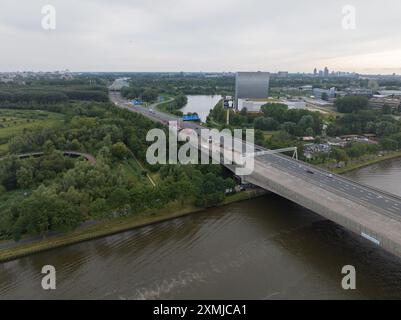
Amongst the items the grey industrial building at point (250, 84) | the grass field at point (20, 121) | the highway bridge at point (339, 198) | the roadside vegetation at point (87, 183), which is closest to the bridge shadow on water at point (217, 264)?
the roadside vegetation at point (87, 183)

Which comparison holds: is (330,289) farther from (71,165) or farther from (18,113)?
(18,113)

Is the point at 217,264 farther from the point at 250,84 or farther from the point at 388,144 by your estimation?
the point at 250,84

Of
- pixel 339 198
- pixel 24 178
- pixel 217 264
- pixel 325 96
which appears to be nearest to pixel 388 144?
pixel 339 198

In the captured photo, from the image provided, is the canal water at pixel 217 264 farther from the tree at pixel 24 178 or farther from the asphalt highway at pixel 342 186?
the tree at pixel 24 178

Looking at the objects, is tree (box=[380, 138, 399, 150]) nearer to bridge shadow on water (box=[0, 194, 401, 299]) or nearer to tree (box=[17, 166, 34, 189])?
bridge shadow on water (box=[0, 194, 401, 299])

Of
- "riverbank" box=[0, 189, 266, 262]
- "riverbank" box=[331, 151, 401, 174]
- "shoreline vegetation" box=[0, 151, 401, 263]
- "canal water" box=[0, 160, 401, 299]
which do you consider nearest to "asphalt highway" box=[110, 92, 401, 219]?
"canal water" box=[0, 160, 401, 299]
